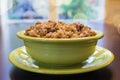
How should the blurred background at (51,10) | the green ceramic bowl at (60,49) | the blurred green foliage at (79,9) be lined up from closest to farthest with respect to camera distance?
the green ceramic bowl at (60,49)
the blurred background at (51,10)
the blurred green foliage at (79,9)

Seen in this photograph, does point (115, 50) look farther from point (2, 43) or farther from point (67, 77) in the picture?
point (2, 43)

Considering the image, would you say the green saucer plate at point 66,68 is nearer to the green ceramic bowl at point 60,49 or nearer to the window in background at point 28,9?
the green ceramic bowl at point 60,49

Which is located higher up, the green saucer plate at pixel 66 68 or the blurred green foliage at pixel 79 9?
the green saucer plate at pixel 66 68

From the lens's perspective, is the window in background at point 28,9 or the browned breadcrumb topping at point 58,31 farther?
the window in background at point 28,9

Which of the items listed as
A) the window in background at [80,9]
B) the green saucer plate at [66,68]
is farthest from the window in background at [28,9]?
the green saucer plate at [66,68]

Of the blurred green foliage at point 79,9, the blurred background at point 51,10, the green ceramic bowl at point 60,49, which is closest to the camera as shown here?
the green ceramic bowl at point 60,49

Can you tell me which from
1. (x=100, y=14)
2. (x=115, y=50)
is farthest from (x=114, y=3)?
(x=115, y=50)

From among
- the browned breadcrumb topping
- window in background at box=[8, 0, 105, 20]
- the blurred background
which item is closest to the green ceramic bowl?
the browned breadcrumb topping
